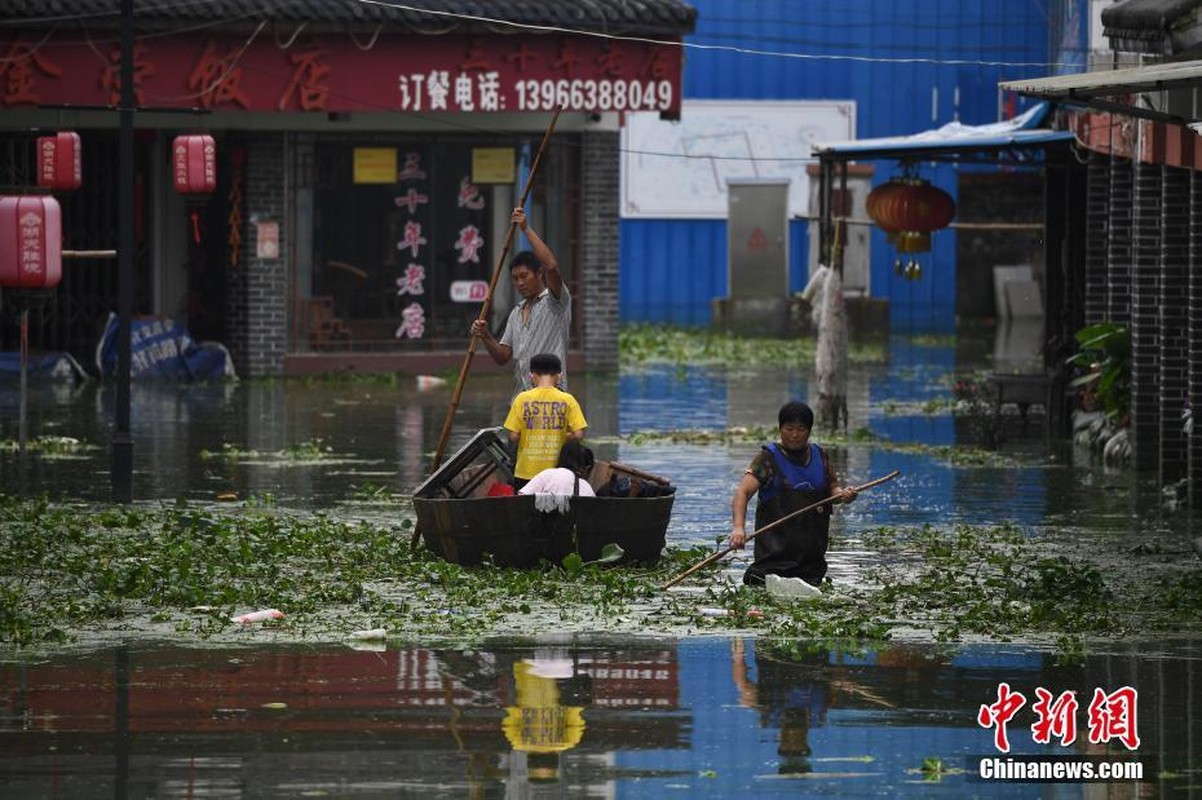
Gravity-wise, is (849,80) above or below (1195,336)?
above

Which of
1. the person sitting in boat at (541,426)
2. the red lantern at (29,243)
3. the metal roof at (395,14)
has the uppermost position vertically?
the metal roof at (395,14)

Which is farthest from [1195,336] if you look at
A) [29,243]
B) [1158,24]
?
[29,243]

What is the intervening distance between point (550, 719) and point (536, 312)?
5836 millimetres

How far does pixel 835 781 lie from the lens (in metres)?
9.13

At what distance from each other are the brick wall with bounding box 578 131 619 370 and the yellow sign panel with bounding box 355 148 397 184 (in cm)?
256

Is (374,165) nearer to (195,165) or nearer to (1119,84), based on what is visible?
(195,165)

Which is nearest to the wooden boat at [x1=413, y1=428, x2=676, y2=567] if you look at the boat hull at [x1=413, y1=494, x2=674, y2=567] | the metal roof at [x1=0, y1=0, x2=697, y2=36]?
the boat hull at [x1=413, y1=494, x2=674, y2=567]

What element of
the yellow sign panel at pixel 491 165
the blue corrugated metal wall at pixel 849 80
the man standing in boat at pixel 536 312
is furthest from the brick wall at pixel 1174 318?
the blue corrugated metal wall at pixel 849 80

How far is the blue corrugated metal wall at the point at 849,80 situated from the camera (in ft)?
145

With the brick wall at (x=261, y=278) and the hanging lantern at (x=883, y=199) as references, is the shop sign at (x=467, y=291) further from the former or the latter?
the hanging lantern at (x=883, y=199)

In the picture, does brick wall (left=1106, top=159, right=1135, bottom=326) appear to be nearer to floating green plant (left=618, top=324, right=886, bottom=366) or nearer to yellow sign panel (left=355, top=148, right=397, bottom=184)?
yellow sign panel (left=355, top=148, right=397, bottom=184)

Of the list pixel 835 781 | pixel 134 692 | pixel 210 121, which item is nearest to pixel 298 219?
pixel 210 121

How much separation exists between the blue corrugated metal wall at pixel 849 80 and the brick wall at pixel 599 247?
12483 mm

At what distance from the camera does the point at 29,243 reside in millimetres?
19656
